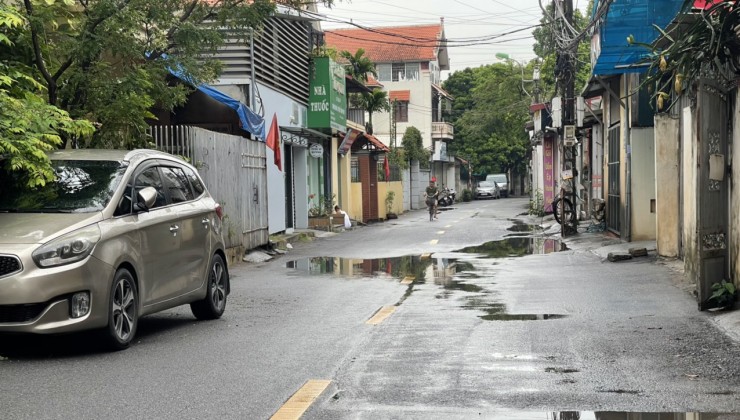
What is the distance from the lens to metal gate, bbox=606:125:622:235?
72.4 ft

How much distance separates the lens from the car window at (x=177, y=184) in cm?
1001

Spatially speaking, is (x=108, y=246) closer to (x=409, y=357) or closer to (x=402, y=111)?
(x=409, y=357)

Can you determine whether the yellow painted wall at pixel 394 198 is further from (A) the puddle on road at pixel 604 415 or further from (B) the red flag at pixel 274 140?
(A) the puddle on road at pixel 604 415

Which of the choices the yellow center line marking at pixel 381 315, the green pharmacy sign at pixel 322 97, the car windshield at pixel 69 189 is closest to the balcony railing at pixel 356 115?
the green pharmacy sign at pixel 322 97

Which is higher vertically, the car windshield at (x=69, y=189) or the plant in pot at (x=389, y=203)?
the car windshield at (x=69, y=189)

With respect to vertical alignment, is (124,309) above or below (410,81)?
below

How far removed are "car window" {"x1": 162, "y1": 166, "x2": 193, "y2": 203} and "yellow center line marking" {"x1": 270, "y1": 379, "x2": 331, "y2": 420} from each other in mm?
3810

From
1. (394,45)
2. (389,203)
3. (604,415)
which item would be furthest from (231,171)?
(394,45)

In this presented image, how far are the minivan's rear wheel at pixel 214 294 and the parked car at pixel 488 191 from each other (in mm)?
64582

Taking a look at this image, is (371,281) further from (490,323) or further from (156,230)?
(156,230)

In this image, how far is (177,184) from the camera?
33.7 feet

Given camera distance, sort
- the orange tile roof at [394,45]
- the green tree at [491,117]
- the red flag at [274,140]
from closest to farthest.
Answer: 1. the red flag at [274,140]
2. the orange tile roof at [394,45]
3. the green tree at [491,117]

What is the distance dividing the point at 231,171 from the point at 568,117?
33.2 ft

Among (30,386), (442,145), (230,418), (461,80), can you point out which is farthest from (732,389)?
(461,80)
